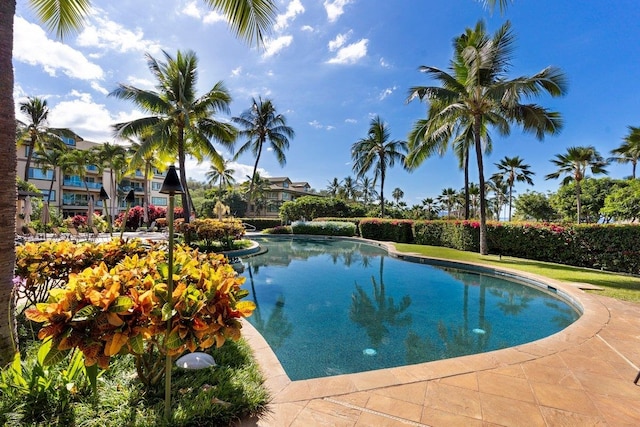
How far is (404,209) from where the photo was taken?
50.6 m

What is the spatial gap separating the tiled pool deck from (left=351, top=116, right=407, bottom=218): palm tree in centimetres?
1961

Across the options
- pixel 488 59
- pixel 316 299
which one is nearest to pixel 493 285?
pixel 316 299

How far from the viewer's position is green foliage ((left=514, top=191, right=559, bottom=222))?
33.6 m

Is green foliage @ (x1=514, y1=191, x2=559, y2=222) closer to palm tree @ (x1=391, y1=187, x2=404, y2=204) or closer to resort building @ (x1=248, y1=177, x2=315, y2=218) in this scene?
palm tree @ (x1=391, y1=187, x2=404, y2=204)

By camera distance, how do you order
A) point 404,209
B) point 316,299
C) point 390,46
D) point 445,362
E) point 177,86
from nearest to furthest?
point 445,362, point 316,299, point 390,46, point 177,86, point 404,209

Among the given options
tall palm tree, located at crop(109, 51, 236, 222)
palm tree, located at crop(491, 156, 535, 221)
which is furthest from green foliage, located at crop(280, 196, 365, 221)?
palm tree, located at crop(491, 156, 535, 221)

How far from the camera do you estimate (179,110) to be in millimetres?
11648

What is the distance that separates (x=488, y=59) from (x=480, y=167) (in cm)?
413

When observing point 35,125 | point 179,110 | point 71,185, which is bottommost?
point 71,185

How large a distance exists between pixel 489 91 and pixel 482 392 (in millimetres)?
10861

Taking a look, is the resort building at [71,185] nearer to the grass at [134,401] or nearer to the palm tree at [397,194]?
the grass at [134,401]

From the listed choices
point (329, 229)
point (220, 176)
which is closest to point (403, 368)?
point (329, 229)

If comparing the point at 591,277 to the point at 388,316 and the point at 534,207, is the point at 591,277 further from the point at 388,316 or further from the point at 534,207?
the point at 534,207

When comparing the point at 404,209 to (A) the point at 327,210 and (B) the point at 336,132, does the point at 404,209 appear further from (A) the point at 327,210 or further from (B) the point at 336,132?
(B) the point at 336,132
